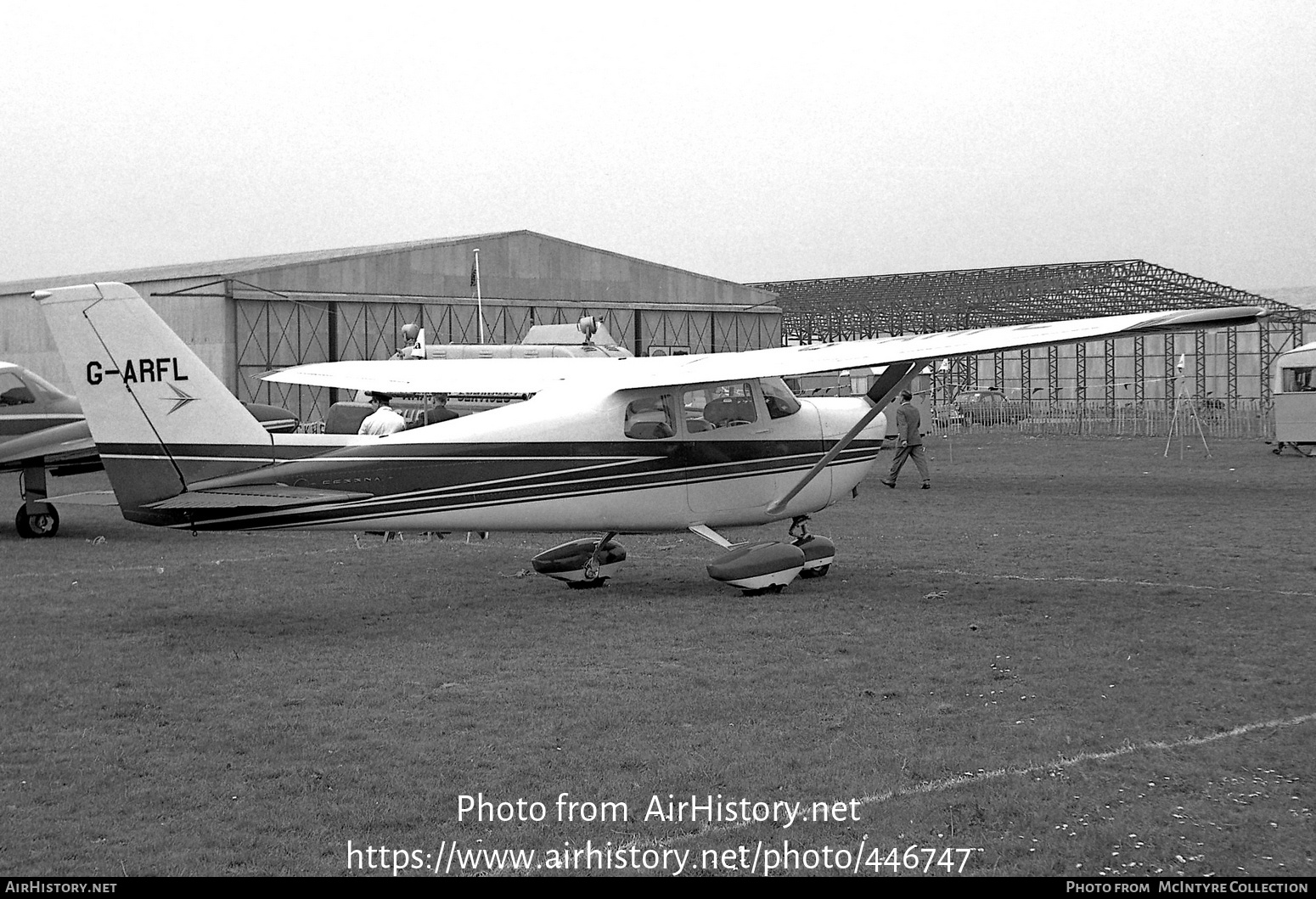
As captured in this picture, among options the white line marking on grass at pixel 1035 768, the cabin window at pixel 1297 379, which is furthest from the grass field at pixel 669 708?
the cabin window at pixel 1297 379

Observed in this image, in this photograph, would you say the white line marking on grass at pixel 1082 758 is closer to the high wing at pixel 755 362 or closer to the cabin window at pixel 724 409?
the high wing at pixel 755 362

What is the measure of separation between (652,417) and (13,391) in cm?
995

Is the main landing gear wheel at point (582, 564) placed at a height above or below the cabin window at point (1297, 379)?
below

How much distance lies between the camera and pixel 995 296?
52.5 metres

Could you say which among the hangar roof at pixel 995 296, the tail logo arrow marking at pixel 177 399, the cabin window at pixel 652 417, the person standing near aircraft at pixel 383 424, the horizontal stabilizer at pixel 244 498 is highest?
the hangar roof at pixel 995 296

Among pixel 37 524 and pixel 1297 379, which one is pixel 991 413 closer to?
pixel 1297 379

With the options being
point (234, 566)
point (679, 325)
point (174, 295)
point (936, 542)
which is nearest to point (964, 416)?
point (679, 325)

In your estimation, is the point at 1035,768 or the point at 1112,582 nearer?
the point at 1035,768

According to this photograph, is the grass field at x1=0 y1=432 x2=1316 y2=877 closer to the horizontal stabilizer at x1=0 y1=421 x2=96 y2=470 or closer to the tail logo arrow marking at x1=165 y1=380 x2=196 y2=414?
the tail logo arrow marking at x1=165 y1=380 x2=196 y2=414

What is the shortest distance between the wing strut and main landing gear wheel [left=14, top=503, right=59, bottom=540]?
957 cm

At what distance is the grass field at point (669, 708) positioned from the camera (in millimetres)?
5109

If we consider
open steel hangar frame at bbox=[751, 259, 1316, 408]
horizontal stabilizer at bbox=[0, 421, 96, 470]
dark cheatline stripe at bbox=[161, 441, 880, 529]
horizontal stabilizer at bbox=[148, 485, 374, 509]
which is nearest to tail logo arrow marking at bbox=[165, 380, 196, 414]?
horizontal stabilizer at bbox=[148, 485, 374, 509]

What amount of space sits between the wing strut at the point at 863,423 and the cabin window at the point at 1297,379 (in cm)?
2268

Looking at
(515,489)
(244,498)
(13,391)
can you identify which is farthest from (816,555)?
(13,391)
